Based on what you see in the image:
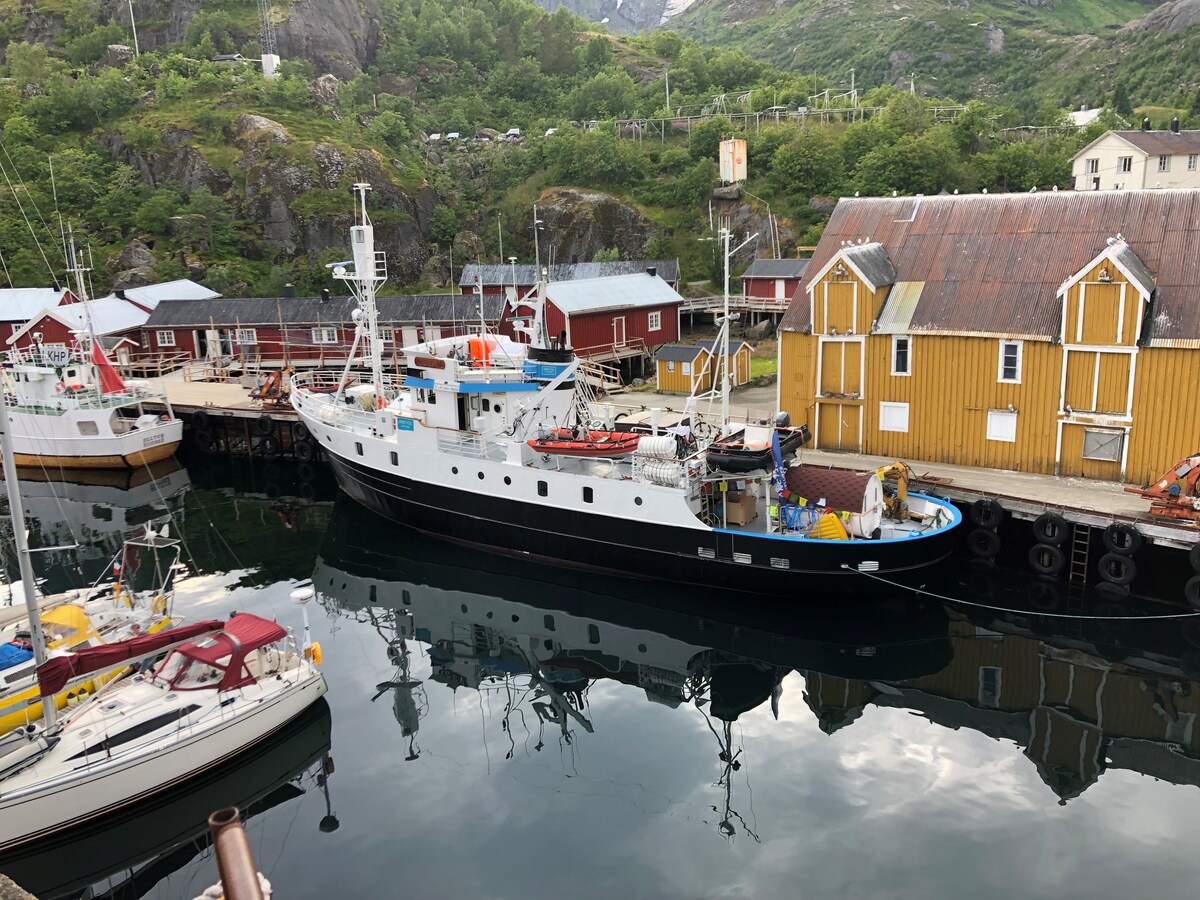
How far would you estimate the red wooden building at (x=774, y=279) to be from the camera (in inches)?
1863

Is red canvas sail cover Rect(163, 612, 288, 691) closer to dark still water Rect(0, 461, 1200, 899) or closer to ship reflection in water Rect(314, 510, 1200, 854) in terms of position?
dark still water Rect(0, 461, 1200, 899)

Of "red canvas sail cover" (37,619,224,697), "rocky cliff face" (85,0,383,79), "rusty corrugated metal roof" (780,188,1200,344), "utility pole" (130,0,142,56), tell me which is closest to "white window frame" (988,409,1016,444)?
"rusty corrugated metal roof" (780,188,1200,344)

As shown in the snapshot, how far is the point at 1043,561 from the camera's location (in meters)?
22.8

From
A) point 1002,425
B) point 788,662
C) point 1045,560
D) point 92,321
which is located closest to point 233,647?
point 788,662

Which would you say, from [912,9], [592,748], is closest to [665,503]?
[592,748]

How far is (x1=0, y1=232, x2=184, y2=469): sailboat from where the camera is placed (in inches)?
1433

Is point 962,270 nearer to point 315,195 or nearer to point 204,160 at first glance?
point 315,195

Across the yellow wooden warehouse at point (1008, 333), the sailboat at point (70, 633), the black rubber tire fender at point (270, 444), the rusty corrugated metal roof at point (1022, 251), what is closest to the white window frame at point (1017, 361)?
the yellow wooden warehouse at point (1008, 333)

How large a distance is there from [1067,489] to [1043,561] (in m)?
2.35

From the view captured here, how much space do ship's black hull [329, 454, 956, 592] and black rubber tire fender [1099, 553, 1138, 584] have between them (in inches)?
134

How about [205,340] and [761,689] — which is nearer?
[761,689]

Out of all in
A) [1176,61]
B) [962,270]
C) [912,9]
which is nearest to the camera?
[962,270]

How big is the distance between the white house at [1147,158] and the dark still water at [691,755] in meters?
40.7

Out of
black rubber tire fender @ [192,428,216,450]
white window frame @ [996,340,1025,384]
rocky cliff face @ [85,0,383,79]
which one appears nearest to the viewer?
white window frame @ [996,340,1025,384]
